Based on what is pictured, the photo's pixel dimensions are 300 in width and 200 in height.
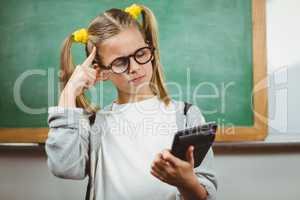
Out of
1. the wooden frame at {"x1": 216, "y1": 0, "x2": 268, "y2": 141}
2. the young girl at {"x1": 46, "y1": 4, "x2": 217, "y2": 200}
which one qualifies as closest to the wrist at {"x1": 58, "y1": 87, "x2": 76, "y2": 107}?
the young girl at {"x1": 46, "y1": 4, "x2": 217, "y2": 200}

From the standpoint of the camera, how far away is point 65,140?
834 millimetres

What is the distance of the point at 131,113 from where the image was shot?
96 centimetres

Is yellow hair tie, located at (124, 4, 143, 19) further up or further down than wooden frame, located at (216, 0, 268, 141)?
further up

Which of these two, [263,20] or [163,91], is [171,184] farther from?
[263,20]

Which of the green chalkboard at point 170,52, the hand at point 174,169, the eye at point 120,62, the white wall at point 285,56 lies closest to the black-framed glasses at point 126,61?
the eye at point 120,62

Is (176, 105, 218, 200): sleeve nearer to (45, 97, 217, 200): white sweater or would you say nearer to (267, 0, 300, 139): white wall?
(45, 97, 217, 200): white sweater

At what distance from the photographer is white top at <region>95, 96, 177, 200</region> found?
0.90 meters

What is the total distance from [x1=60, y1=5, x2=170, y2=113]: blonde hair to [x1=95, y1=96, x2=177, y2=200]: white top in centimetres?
5

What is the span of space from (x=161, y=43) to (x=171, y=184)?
387mm

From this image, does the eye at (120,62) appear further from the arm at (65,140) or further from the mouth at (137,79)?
the arm at (65,140)

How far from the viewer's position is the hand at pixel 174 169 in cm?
83

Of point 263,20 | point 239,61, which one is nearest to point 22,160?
point 239,61

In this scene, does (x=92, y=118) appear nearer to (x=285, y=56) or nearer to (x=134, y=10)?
(x=134, y=10)

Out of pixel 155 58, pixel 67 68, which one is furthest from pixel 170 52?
pixel 67 68
